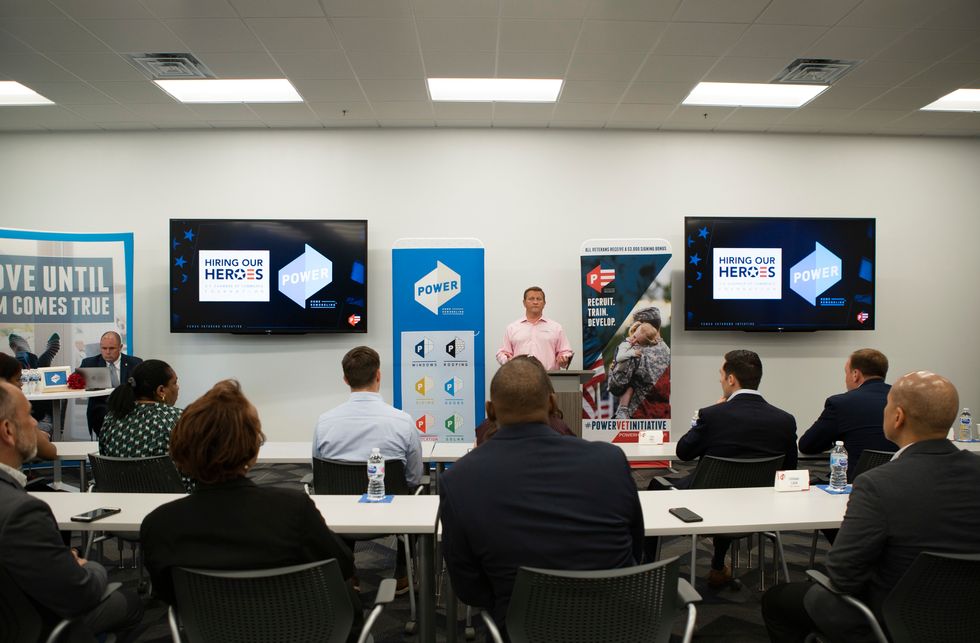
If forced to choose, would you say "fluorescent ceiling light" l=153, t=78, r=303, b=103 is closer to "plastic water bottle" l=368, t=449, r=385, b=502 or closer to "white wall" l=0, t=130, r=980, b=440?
"white wall" l=0, t=130, r=980, b=440

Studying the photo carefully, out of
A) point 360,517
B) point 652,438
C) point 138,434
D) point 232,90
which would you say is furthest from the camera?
point 232,90

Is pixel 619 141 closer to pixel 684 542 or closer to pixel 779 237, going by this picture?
pixel 779 237

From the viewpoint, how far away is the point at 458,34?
14.3 feet

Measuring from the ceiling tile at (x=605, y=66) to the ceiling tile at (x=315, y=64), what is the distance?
1902 millimetres

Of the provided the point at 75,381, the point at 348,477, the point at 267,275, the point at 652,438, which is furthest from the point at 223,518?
the point at 267,275

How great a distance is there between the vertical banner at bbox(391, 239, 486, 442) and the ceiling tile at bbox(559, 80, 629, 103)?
1696 mm

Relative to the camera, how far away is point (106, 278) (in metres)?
6.07

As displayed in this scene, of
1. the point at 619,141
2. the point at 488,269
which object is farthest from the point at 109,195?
the point at 619,141

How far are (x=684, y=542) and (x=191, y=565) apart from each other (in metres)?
3.37

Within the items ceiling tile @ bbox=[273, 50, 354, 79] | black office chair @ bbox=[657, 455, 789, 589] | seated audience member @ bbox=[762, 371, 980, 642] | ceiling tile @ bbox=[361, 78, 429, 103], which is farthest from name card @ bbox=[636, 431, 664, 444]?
ceiling tile @ bbox=[273, 50, 354, 79]

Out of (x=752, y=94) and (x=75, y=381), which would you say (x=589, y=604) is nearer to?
(x=75, y=381)

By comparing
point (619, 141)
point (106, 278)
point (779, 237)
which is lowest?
point (106, 278)

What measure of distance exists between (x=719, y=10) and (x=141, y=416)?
14.3 ft

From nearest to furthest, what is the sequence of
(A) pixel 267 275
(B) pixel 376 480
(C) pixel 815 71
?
(B) pixel 376 480 < (C) pixel 815 71 < (A) pixel 267 275
